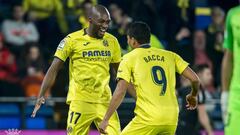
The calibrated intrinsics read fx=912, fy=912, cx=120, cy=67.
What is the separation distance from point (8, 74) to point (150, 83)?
7.92 metres

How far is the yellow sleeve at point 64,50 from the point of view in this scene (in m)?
10.1

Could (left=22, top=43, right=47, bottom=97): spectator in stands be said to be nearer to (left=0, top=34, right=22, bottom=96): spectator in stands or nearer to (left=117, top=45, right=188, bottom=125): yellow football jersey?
(left=0, top=34, right=22, bottom=96): spectator in stands

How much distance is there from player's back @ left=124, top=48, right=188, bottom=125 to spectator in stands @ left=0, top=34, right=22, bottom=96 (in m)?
7.66

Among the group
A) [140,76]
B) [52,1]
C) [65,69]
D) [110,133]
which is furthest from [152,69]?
[52,1]

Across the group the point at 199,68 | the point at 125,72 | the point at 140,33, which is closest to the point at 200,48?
the point at 199,68

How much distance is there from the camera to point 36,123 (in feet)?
52.6

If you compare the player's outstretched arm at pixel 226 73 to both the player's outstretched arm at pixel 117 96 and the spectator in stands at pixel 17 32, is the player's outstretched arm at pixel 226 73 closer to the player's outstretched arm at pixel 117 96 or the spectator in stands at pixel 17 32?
the player's outstretched arm at pixel 117 96

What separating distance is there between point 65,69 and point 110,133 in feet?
19.8

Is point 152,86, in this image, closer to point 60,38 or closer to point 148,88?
point 148,88

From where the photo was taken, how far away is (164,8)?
719 inches

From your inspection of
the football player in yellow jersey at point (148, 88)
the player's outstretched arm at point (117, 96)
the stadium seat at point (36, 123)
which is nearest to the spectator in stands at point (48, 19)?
the stadium seat at point (36, 123)

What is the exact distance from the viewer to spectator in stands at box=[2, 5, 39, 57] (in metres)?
16.9

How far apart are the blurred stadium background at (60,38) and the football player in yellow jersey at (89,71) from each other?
4.35 m

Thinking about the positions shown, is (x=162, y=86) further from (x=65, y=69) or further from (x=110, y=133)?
(x=65, y=69)
